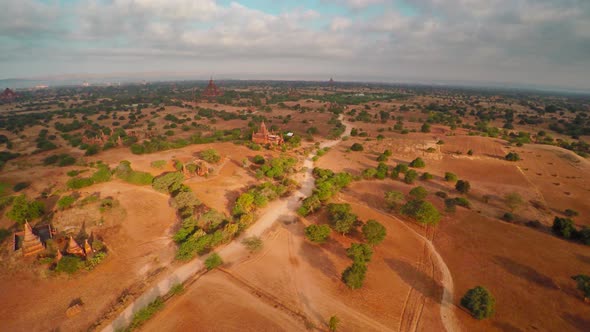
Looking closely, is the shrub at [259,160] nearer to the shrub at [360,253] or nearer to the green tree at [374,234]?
the green tree at [374,234]

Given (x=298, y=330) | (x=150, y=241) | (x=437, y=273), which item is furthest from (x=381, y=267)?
(x=150, y=241)

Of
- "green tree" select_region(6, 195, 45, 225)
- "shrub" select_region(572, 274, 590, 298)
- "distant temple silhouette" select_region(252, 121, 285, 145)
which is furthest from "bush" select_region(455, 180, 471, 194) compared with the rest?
"green tree" select_region(6, 195, 45, 225)

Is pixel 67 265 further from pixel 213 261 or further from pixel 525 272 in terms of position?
pixel 525 272

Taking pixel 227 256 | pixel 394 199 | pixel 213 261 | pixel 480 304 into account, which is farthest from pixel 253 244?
pixel 480 304

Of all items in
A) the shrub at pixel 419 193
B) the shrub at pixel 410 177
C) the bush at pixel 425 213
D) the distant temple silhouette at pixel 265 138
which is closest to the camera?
the bush at pixel 425 213

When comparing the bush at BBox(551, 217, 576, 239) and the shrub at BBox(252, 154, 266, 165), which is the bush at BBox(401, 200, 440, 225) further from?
the shrub at BBox(252, 154, 266, 165)

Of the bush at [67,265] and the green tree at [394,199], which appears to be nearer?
the bush at [67,265]

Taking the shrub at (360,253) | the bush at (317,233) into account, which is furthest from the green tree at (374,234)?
the bush at (317,233)
